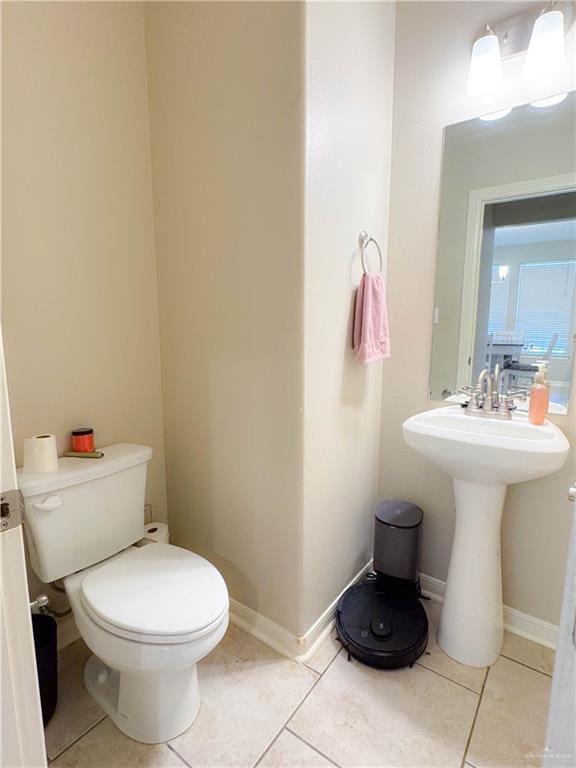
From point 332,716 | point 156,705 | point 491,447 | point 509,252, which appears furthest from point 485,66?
point 156,705

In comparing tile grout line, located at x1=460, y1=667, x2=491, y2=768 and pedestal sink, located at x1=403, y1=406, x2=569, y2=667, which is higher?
pedestal sink, located at x1=403, y1=406, x2=569, y2=667

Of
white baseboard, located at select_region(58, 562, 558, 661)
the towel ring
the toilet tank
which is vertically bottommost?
white baseboard, located at select_region(58, 562, 558, 661)

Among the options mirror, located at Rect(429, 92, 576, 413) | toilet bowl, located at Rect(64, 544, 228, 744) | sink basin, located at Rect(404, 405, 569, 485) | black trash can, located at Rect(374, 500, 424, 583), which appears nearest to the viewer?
toilet bowl, located at Rect(64, 544, 228, 744)

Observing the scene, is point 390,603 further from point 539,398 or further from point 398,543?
point 539,398

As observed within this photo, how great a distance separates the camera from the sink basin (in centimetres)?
114

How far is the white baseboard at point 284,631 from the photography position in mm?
1440

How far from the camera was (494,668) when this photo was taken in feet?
4.64

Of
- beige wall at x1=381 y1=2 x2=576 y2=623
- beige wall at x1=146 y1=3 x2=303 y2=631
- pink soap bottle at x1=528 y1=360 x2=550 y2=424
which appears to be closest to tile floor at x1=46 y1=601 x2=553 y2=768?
beige wall at x1=146 y1=3 x2=303 y2=631

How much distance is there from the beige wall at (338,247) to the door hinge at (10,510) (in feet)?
2.78

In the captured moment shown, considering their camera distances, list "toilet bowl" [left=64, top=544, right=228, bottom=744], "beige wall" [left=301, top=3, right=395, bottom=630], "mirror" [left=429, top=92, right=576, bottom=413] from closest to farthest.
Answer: "toilet bowl" [left=64, top=544, right=228, bottom=744], "beige wall" [left=301, top=3, right=395, bottom=630], "mirror" [left=429, top=92, right=576, bottom=413]

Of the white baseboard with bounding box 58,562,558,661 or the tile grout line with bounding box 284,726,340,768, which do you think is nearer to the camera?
the tile grout line with bounding box 284,726,340,768

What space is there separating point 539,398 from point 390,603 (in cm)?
100

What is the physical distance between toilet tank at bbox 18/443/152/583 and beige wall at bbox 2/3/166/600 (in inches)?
8.9

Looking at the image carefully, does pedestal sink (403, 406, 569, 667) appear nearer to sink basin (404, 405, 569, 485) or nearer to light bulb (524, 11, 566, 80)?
sink basin (404, 405, 569, 485)
